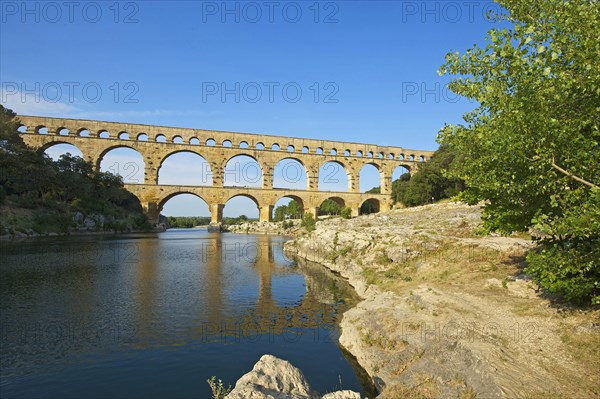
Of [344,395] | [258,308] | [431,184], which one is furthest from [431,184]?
[344,395]

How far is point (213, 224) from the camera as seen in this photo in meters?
58.2

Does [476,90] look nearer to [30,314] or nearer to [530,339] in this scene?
[530,339]

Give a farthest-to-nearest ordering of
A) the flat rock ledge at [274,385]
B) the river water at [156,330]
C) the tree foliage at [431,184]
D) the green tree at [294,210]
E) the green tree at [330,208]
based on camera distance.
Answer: the green tree at [330,208] → the green tree at [294,210] → the tree foliage at [431,184] → the river water at [156,330] → the flat rock ledge at [274,385]

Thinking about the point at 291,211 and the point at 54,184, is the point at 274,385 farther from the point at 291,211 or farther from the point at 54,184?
the point at 291,211

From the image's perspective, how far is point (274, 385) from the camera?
514cm

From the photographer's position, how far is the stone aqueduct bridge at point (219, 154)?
52.4 m

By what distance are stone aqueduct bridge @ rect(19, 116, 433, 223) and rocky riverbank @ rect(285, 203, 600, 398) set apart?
151ft

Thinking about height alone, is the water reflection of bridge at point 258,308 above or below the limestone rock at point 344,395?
below

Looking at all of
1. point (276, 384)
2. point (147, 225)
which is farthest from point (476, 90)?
point (147, 225)

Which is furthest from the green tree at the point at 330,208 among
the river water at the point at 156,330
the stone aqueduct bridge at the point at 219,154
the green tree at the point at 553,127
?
the green tree at the point at 553,127

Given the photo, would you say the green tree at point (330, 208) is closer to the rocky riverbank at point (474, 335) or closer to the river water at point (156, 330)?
the river water at point (156, 330)

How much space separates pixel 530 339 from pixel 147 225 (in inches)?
2115

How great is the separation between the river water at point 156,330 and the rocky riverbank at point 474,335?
93cm

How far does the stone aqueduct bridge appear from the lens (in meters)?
52.4
